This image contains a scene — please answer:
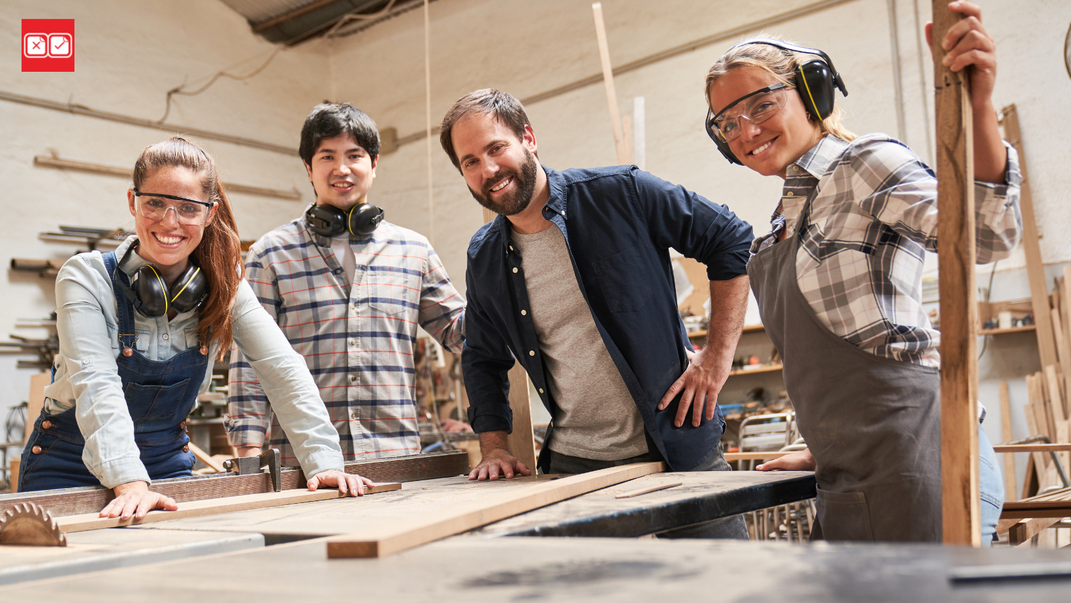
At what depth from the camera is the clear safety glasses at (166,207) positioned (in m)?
1.95

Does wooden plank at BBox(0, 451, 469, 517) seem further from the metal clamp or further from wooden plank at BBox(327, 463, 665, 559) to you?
wooden plank at BBox(327, 463, 665, 559)

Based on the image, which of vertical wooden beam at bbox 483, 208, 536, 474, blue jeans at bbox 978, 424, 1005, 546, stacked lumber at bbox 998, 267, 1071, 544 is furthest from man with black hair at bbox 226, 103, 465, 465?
stacked lumber at bbox 998, 267, 1071, 544

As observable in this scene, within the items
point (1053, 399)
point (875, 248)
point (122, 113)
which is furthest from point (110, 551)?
point (122, 113)

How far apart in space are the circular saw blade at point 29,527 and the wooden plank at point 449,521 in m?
0.63

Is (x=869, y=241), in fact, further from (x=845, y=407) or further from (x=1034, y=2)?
(x=1034, y=2)

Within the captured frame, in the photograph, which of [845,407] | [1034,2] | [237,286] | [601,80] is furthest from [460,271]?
[845,407]

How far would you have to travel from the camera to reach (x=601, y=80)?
30.8 feet

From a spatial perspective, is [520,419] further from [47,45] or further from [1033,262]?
[47,45]

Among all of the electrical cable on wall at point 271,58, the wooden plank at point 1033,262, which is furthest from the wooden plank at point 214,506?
the electrical cable on wall at point 271,58

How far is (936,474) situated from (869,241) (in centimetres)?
43

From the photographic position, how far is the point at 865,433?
A: 139cm

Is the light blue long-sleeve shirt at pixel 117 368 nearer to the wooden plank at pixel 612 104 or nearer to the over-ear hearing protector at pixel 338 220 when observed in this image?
the over-ear hearing protector at pixel 338 220

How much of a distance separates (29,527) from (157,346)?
2.33 feet

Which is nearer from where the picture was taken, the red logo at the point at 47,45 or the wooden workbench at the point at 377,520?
the wooden workbench at the point at 377,520
